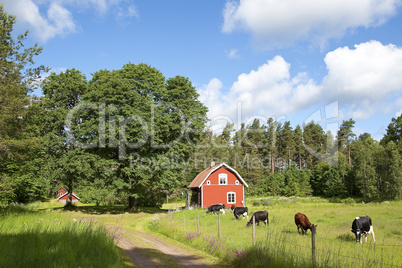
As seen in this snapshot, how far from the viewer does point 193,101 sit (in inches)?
1593

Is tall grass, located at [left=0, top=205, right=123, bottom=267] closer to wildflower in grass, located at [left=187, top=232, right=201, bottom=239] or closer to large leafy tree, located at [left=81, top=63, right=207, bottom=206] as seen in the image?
wildflower in grass, located at [left=187, top=232, right=201, bottom=239]

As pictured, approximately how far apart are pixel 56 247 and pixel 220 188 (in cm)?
3756

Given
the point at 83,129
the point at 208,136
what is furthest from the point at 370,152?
the point at 83,129

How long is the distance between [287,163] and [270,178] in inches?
1110

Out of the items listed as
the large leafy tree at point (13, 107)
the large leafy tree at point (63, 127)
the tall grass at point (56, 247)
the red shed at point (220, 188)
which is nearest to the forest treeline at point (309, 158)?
the red shed at point (220, 188)

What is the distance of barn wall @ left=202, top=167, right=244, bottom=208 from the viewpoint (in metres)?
44.8

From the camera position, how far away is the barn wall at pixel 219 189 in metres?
44.8

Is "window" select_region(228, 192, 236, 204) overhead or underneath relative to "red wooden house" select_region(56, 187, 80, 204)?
overhead

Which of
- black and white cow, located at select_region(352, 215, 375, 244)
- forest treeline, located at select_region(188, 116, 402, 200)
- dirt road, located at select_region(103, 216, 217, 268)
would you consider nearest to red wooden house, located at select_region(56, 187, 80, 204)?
forest treeline, located at select_region(188, 116, 402, 200)

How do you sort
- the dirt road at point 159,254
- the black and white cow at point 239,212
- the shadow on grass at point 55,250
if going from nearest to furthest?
the shadow on grass at point 55,250 < the dirt road at point 159,254 < the black and white cow at point 239,212

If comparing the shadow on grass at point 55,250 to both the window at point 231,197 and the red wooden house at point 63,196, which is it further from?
the red wooden house at point 63,196

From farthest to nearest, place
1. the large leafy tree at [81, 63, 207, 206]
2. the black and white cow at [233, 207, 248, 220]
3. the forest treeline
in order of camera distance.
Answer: the forest treeline → the large leafy tree at [81, 63, 207, 206] → the black and white cow at [233, 207, 248, 220]

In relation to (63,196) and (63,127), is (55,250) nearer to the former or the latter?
(63,127)

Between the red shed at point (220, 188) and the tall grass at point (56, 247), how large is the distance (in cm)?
3322
